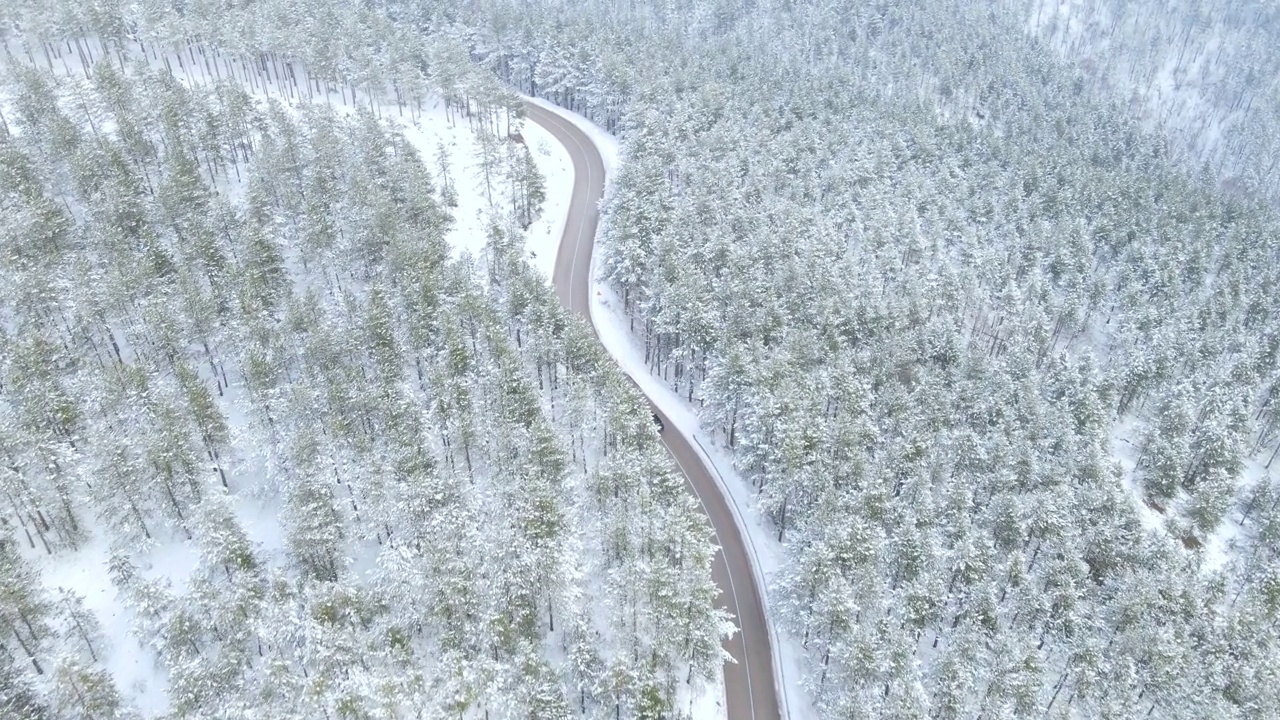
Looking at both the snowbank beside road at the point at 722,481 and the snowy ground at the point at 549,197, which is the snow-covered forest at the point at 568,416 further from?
the snowy ground at the point at 549,197

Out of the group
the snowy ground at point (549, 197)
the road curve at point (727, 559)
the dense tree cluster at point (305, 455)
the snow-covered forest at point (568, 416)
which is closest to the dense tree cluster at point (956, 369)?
the snow-covered forest at point (568, 416)

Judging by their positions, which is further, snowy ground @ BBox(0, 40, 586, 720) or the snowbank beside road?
the snowbank beside road

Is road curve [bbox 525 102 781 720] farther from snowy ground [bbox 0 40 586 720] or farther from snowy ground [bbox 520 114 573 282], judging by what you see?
snowy ground [bbox 0 40 586 720]

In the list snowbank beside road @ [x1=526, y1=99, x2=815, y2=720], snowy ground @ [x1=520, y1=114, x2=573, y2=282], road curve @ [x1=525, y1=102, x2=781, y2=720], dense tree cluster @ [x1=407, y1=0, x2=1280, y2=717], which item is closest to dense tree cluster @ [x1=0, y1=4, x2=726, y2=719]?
road curve @ [x1=525, y1=102, x2=781, y2=720]

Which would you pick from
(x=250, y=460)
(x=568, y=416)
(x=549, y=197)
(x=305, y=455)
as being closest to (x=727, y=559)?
(x=568, y=416)

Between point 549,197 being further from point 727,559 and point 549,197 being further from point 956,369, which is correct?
point 727,559
